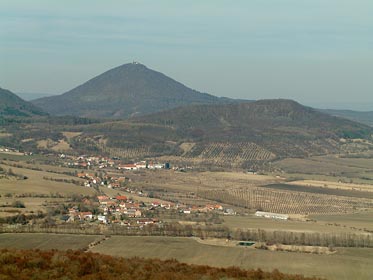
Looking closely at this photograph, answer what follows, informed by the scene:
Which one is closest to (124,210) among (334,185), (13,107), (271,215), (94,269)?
(271,215)

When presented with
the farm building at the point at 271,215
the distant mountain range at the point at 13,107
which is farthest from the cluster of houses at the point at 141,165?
the distant mountain range at the point at 13,107

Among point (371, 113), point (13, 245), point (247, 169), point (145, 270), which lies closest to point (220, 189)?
point (247, 169)

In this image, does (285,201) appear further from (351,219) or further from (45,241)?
(45,241)

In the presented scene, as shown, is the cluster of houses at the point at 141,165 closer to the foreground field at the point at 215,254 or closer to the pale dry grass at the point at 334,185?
the pale dry grass at the point at 334,185

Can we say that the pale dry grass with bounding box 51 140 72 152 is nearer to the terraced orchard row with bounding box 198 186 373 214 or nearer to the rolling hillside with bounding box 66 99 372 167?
the rolling hillside with bounding box 66 99 372 167

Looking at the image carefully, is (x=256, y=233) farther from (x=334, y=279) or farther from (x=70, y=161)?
(x=70, y=161)

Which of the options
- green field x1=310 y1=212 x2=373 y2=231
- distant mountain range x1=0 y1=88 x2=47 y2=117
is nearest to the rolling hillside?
distant mountain range x1=0 y1=88 x2=47 y2=117
